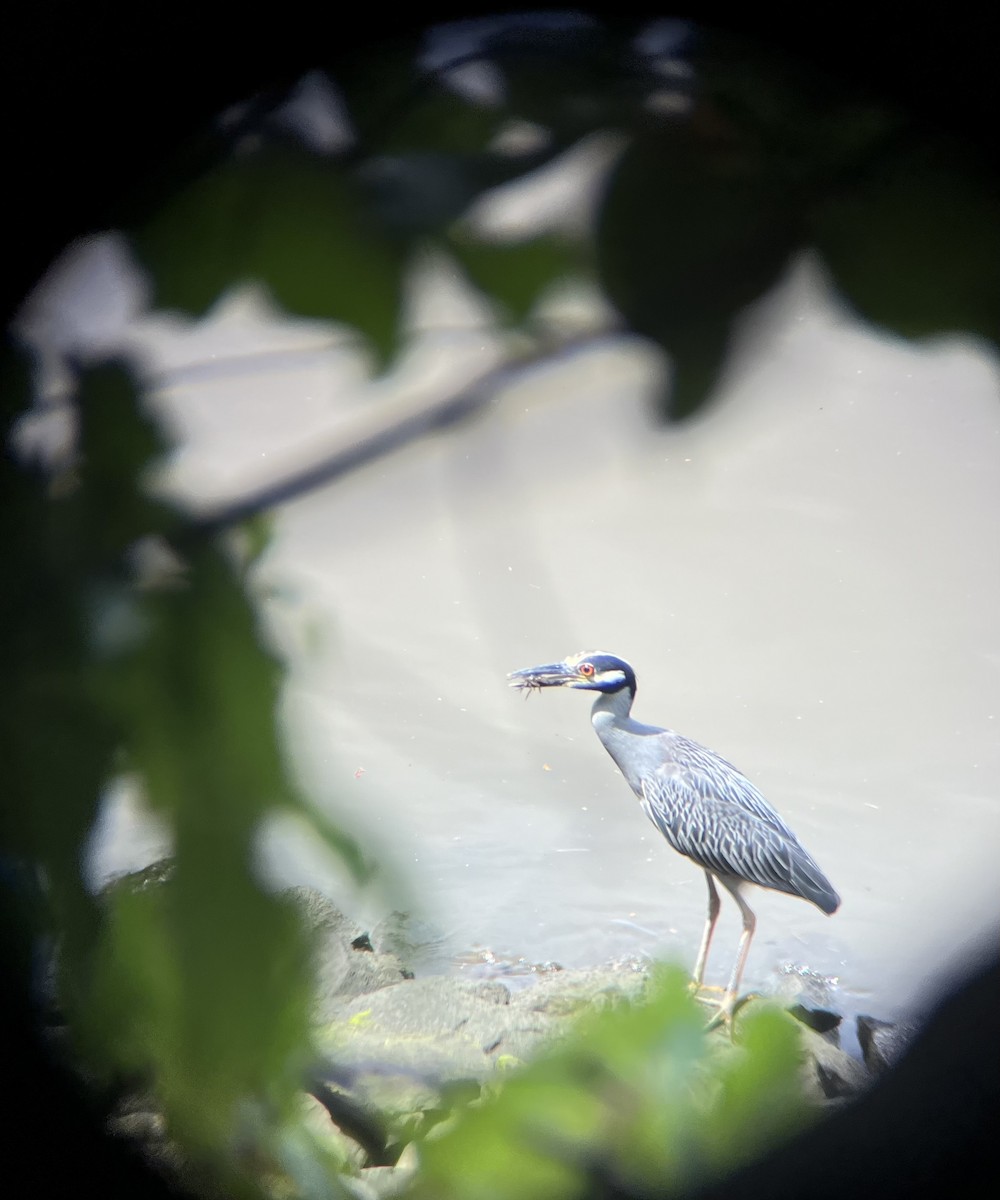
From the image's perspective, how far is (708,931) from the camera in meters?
0.66

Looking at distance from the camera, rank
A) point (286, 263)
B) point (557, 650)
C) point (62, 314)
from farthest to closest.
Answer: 1. point (557, 650)
2. point (62, 314)
3. point (286, 263)

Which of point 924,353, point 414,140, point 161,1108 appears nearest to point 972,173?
point 924,353

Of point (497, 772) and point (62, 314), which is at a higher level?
point (62, 314)

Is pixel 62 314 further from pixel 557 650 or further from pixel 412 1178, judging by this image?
pixel 412 1178

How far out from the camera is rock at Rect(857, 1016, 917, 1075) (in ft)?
1.65

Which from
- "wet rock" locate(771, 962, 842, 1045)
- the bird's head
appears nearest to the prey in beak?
the bird's head

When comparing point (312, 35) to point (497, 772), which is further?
point (497, 772)

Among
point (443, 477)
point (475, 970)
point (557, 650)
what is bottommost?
point (475, 970)

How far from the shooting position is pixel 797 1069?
1.51 ft

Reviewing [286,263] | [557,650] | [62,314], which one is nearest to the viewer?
[286,263]

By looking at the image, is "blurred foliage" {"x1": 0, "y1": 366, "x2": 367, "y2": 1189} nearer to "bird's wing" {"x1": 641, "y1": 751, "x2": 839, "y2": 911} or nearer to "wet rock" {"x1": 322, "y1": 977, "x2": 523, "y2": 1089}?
"wet rock" {"x1": 322, "y1": 977, "x2": 523, "y2": 1089}

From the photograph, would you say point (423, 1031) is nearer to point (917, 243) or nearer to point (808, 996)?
point (808, 996)

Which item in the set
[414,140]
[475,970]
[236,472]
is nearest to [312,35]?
[414,140]

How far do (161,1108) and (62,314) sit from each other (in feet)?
1.39
